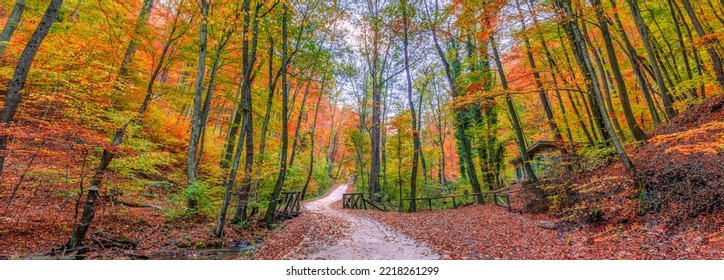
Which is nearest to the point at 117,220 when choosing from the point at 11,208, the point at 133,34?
the point at 11,208

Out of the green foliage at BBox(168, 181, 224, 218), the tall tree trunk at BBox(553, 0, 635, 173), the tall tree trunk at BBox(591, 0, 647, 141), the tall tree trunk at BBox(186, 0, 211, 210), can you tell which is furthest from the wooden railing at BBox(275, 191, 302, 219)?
the tall tree trunk at BBox(591, 0, 647, 141)

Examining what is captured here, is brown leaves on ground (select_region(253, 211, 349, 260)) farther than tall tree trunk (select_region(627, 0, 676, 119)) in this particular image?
No

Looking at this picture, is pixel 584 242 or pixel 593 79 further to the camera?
pixel 593 79

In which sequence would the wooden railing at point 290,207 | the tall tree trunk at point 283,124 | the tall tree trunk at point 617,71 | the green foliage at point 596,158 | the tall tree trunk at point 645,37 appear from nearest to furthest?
the tall tree trunk at point 645,37, the tall tree trunk at point 617,71, the green foliage at point 596,158, the tall tree trunk at point 283,124, the wooden railing at point 290,207

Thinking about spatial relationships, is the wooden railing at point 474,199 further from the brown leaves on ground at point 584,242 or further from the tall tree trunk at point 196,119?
the tall tree trunk at point 196,119

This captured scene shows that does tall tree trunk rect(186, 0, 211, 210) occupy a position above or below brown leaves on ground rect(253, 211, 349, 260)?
above

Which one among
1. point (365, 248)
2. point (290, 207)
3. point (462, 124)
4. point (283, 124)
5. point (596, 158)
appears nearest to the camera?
point (365, 248)

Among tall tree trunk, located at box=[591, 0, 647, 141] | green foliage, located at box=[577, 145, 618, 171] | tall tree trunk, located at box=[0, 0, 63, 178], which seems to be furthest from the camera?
green foliage, located at box=[577, 145, 618, 171]

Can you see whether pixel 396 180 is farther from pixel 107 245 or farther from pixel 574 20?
pixel 107 245

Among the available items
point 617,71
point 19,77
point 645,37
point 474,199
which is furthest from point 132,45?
point 474,199

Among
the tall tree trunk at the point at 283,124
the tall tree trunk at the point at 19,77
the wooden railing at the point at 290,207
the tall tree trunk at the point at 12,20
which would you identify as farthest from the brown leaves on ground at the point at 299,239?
the tall tree trunk at the point at 12,20

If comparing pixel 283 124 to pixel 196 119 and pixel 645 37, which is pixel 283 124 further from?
pixel 645 37

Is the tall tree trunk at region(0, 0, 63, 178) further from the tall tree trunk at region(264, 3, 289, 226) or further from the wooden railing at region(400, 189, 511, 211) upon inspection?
the wooden railing at region(400, 189, 511, 211)

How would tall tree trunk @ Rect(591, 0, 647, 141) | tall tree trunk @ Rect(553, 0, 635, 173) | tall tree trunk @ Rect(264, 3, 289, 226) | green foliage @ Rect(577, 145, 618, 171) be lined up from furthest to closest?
tall tree trunk @ Rect(264, 3, 289, 226) → green foliage @ Rect(577, 145, 618, 171) → tall tree trunk @ Rect(591, 0, 647, 141) → tall tree trunk @ Rect(553, 0, 635, 173)
